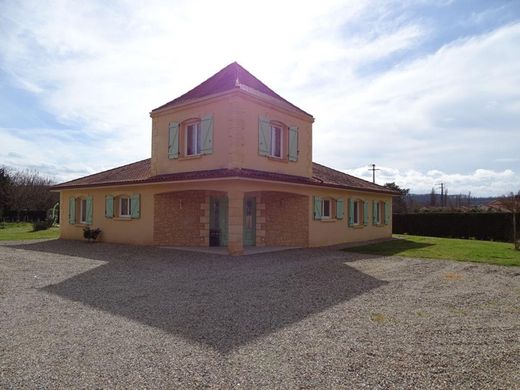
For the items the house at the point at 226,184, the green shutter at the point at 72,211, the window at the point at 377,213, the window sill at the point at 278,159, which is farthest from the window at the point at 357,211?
the green shutter at the point at 72,211

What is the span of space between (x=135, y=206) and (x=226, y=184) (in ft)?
15.8

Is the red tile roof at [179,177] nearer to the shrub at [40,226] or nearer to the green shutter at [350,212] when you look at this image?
the green shutter at [350,212]

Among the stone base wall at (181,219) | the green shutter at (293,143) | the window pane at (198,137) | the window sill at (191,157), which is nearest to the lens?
the window sill at (191,157)

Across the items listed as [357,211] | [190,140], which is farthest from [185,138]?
[357,211]

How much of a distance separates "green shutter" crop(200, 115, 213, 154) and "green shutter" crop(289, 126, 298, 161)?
3157mm

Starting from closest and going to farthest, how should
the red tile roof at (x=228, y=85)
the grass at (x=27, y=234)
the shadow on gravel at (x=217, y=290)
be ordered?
the shadow on gravel at (x=217, y=290) < the red tile roof at (x=228, y=85) < the grass at (x=27, y=234)

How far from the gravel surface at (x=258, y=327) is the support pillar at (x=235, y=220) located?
7.69 ft

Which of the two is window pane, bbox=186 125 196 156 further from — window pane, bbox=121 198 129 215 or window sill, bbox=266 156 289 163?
window pane, bbox=121 198 129 215

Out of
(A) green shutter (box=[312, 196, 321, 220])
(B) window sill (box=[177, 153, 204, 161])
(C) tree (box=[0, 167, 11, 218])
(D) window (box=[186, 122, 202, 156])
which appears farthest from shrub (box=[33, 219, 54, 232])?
(A) green shutter (box=[312, 196, 321, 220])

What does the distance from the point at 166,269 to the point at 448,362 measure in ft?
23.7

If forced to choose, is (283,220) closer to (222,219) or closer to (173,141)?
(222,219)

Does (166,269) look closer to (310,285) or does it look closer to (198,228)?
(310,285)

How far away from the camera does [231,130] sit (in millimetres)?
12820

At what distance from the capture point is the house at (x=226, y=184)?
1296 centimetres
